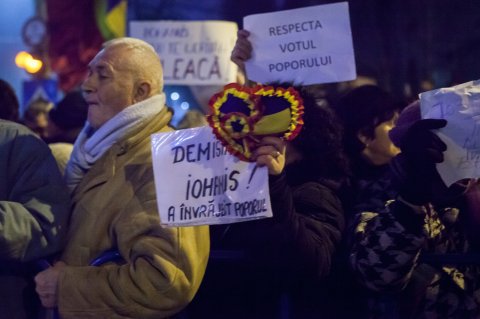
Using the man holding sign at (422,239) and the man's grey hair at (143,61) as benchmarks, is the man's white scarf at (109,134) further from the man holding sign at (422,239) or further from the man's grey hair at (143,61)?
the man holding sign at (422,239)

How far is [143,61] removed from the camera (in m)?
5.23

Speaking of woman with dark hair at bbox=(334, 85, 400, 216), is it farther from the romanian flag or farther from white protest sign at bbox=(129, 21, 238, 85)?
the romanian flag

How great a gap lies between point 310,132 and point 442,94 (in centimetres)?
86

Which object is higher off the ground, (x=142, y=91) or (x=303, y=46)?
(x=303, y=46)

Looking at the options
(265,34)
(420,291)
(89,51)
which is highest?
(89,51)

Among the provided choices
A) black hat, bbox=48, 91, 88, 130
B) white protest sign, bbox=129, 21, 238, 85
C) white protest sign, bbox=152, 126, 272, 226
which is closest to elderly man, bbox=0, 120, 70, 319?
white protest sign, bbox=152, 126, 272, 226

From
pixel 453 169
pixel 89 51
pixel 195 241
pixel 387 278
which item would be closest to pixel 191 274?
pixel 195 241

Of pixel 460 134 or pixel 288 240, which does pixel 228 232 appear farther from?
pixel 460 134

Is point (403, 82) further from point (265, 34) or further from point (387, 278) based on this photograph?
point (387, 278)

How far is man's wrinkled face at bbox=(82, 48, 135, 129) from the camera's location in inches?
203

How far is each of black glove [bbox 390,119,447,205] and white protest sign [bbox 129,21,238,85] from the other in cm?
426

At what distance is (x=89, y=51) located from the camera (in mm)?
16312

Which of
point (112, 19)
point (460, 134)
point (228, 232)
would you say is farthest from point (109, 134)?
point (112, 19)

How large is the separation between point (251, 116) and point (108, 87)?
3.83 feet
